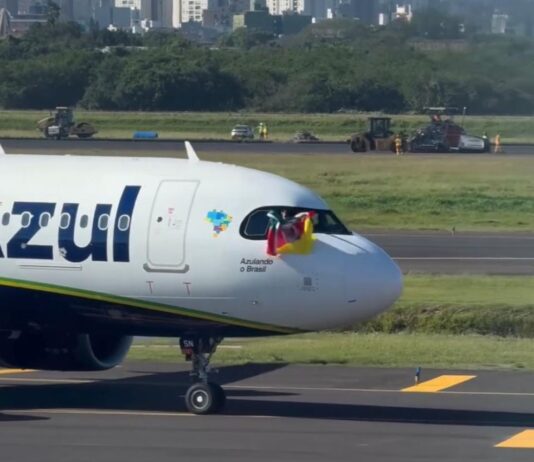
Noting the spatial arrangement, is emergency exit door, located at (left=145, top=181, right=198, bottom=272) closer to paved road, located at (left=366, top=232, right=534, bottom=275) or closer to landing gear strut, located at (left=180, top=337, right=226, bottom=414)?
landing gear strut, located at (left=180, top=337, right=226, bottom=414)

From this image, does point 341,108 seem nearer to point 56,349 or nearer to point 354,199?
point 354,199

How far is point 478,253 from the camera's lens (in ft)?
129

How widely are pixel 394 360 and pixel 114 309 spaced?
617cm

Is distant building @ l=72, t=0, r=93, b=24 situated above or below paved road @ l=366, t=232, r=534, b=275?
above

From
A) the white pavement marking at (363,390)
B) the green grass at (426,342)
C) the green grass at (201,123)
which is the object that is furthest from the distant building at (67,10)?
the white pavement marking at (363,390)

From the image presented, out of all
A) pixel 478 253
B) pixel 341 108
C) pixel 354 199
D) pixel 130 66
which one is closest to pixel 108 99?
pixel 130 66

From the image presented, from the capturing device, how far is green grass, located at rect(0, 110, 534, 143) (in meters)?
90.2

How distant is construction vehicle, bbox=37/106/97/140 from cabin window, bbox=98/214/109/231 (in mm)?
67786

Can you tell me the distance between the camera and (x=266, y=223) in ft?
58.6

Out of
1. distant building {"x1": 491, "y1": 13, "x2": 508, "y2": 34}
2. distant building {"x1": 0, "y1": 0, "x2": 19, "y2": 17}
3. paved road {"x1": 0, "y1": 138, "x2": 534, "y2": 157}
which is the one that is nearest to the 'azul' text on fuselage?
distant building {"x1": 491, "y1": 13, "x2": 508, "y2": 34}

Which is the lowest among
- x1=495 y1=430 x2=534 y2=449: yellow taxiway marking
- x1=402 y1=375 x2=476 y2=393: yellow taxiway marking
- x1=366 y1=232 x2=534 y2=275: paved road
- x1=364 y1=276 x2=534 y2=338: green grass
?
x1=366 y1=232 x2=534 y2=275: paved road

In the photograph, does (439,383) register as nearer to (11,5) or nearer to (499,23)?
(499,23)

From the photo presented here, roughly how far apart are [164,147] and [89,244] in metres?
58.3

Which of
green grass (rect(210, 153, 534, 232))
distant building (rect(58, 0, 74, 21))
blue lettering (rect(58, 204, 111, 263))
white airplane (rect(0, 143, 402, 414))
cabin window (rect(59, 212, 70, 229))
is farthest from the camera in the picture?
distant building (rect(58, 0, 74, 21))
